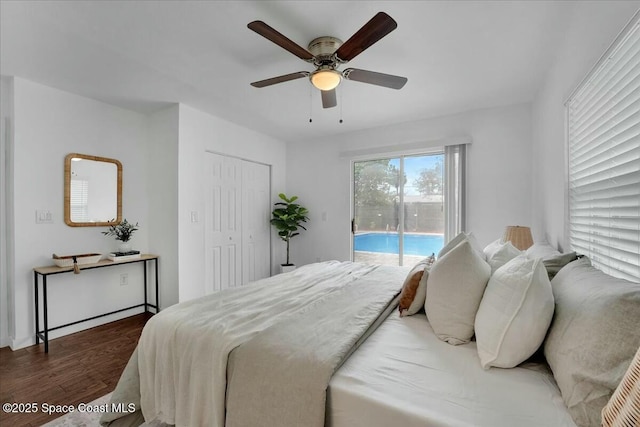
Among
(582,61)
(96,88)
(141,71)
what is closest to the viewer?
(582,61)

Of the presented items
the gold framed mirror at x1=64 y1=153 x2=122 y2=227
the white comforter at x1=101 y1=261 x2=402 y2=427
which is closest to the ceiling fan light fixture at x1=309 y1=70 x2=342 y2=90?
the white comforter at x1=101 y1=261 x2=402 y2=427

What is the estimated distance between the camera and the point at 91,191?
3.00 m

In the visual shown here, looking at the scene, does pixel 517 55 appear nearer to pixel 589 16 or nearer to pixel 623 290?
pixel 589 16

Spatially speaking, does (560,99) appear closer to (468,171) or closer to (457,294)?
(468,171)

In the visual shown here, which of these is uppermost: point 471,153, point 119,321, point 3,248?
point 471,153

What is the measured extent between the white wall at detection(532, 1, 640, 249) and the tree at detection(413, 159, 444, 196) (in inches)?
40.7

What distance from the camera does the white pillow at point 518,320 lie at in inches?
37.6

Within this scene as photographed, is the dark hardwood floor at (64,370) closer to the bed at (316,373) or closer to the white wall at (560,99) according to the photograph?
the bed at (316,373)

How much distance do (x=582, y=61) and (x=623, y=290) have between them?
1.59 meters

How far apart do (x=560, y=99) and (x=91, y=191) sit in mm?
4538

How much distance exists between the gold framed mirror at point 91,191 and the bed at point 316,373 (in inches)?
90.3

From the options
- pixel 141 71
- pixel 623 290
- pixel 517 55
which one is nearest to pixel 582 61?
pixel 517 55

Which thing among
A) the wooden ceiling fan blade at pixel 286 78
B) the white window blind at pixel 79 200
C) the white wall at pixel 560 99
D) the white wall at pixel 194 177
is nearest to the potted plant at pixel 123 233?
the white window blind at pixel 79 200

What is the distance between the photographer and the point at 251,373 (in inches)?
41.1
